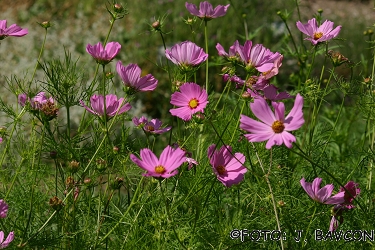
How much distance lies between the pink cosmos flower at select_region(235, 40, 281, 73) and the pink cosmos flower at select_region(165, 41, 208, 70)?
8 cm

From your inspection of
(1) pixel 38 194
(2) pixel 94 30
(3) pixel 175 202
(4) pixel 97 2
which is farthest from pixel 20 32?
(4) pixel 97 2

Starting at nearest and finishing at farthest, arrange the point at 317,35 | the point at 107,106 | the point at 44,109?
the point at 44,109 < the point at 107,106 < the point at 317,35

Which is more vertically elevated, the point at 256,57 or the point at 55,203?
the point at 256,57

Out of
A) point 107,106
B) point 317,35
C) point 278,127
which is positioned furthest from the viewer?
point 317,35

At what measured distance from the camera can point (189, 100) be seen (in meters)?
1.15

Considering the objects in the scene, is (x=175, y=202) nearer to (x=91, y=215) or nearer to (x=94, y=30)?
(x=91, y=215)

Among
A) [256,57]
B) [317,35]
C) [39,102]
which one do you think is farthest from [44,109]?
[317,35]

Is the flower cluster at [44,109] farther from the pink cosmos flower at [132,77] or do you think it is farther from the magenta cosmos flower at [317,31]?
the magenta cosmos flower at [317,31]

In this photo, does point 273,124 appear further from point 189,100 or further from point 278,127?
point 189,100

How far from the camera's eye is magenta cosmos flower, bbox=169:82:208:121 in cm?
113

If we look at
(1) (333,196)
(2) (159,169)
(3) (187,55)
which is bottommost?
(1) (333,196)

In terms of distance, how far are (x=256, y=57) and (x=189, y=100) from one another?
16cm

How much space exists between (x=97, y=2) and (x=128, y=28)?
0.66 metres

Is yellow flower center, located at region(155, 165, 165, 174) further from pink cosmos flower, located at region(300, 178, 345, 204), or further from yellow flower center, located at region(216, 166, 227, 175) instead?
pink cosmos flower, located at region(300, 178, 345, 204)
